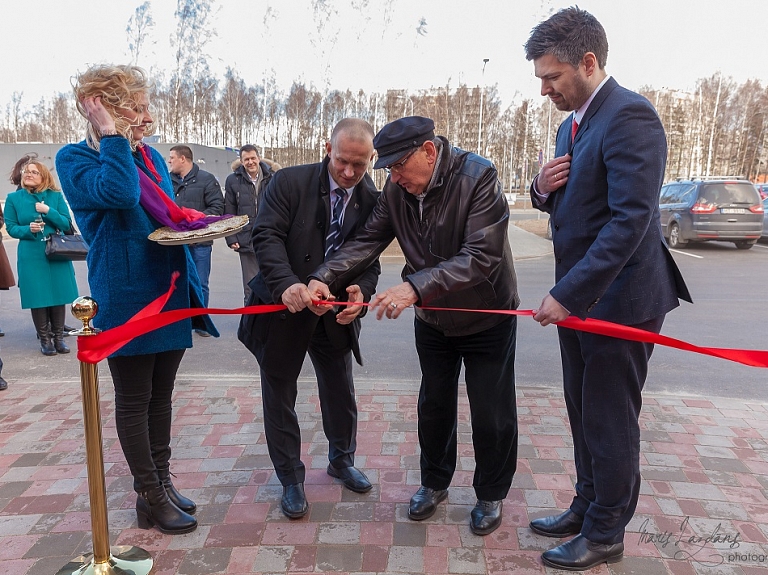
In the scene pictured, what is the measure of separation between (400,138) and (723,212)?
15.4 m

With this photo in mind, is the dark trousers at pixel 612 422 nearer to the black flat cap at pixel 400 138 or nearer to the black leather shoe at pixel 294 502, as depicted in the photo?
the black flat cap at pixel 400 138

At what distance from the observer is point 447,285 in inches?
103

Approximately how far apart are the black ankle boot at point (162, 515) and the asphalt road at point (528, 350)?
2.37 meters

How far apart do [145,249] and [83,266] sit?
10.9 m

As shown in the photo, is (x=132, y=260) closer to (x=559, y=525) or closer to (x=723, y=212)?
(x=559, y=525)

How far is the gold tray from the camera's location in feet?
8.42

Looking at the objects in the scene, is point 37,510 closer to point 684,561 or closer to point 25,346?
point 684,561

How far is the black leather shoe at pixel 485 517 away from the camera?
9.36 ft

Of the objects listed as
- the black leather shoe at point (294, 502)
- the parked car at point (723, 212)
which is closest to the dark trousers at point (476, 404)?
the black leather shoe at point (294, 502)

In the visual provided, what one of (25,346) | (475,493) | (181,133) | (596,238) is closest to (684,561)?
(475,493)

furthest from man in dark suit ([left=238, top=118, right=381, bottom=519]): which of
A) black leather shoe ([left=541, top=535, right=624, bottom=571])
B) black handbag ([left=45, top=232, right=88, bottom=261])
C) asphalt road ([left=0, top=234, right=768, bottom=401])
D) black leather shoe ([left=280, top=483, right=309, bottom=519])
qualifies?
black handbag ([left=45, top=232, right=88, bottom=261])

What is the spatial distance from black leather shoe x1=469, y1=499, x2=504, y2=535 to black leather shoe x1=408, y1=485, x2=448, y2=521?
7.9 inches

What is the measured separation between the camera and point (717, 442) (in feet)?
12.7

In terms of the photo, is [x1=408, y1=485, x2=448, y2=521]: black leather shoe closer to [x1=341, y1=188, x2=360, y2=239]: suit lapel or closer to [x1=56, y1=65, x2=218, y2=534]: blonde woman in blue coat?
[x1=56, y1=65, x2=218, y2=534]: blonde woman in blue coat
